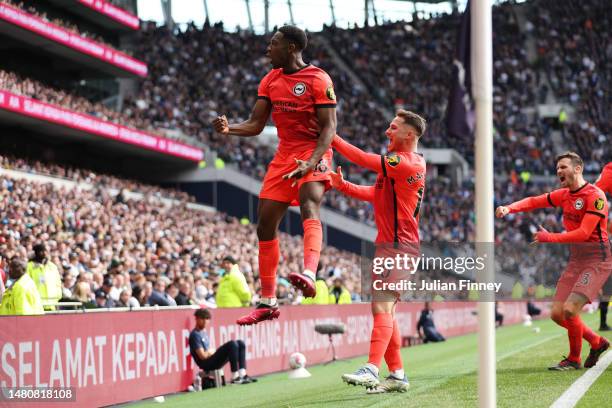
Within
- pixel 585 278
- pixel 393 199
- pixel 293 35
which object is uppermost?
pixel 293 35

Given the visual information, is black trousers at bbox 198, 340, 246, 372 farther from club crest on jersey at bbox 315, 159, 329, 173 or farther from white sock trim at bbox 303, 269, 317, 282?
white sock trim at bbox 303, 269, 317, 282

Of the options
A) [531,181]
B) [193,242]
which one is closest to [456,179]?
[531,181]

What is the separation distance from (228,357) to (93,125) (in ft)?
74.9

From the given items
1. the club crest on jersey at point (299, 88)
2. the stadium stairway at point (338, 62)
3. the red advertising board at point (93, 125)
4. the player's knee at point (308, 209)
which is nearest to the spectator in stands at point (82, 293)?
the player's knee at point (308, 209)

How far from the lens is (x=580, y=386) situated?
8594 millimetres

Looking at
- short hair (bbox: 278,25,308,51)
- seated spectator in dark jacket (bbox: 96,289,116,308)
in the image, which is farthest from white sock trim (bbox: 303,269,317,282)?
seated spectator in dark jacket (bbox: 96,289,116,308)

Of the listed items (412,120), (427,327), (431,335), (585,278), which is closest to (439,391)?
(585,278)

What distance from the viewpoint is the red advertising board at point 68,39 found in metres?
33.0

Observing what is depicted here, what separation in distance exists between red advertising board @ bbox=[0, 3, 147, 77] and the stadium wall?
1846cm

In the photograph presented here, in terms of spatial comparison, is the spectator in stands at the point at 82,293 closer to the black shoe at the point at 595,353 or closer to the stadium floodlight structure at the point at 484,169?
the black shoe at the point at 595,353

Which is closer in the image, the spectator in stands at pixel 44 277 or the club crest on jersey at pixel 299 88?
the club crest on jersey at pixel 299 88

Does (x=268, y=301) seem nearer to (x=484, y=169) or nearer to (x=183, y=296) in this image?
(x=484, y=169)

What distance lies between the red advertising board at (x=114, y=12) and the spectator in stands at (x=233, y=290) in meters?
24.0

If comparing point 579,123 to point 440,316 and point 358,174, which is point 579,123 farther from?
point 440,316
